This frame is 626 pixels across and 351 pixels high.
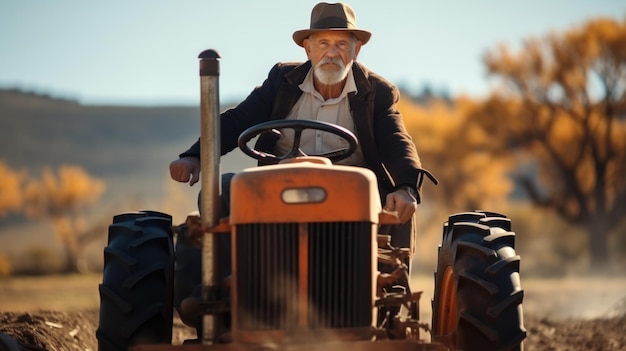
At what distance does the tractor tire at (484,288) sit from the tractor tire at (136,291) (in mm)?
1590

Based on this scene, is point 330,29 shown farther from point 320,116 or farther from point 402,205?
point 402,205

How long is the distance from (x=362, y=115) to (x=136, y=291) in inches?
85.1

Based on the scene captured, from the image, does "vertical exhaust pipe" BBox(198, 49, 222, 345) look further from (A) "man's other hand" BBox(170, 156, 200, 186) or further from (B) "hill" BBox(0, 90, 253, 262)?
(B) "hill" BBox(0, 90, 253, 262)

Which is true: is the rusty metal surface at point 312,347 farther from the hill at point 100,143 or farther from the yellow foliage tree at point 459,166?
the hill at point 100,143

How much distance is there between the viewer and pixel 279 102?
921cm

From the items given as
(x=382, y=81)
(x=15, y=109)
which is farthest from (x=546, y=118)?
(x=15, y=109)

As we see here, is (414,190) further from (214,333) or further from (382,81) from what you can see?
(214,333)

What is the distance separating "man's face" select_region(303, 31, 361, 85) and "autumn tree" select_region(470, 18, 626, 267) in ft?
141

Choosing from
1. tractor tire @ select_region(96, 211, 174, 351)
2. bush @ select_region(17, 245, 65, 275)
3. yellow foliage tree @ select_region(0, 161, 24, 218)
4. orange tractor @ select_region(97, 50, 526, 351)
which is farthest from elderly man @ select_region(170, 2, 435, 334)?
yellow foliage tree @ select_region(0, 161, 24, 218)

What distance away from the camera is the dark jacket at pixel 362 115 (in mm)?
8844

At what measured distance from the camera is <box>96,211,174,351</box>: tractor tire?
7637 mm

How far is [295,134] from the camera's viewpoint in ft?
25.9

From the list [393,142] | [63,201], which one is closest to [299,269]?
[393,142]

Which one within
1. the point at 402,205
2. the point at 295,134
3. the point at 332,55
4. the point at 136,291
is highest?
the point at 332,55
